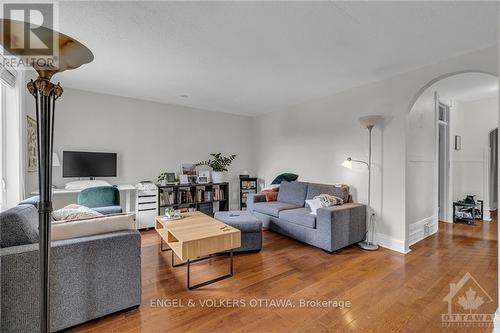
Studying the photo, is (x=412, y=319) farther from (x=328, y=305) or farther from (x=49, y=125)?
(x=49, y=125)

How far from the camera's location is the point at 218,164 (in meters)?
5.11

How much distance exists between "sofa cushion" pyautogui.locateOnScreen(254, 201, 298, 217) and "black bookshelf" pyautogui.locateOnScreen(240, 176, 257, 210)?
138 cm

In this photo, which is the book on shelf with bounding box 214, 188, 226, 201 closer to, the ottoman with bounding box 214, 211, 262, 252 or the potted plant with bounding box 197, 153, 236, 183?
the potted plant with bounding box 197, 153, 236, 183

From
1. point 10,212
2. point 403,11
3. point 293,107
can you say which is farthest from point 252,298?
point 293,107

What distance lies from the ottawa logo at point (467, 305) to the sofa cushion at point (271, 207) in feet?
7.12

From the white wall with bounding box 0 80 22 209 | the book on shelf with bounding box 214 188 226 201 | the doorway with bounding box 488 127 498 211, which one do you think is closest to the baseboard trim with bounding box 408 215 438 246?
the doorway with bounding box 488 127 498 211

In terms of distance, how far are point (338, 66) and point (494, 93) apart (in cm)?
376

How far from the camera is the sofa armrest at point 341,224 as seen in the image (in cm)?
290

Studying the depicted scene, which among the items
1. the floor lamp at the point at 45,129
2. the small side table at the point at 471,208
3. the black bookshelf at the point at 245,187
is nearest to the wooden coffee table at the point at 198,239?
the floor lamp at the point at 45,129

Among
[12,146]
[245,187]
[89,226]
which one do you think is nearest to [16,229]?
[89,226]

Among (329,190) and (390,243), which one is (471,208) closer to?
(390,243)

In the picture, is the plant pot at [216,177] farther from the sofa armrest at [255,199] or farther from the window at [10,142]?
the window at [10,142]

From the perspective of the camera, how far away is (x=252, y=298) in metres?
1.97

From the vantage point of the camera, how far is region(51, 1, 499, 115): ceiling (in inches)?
69.9
